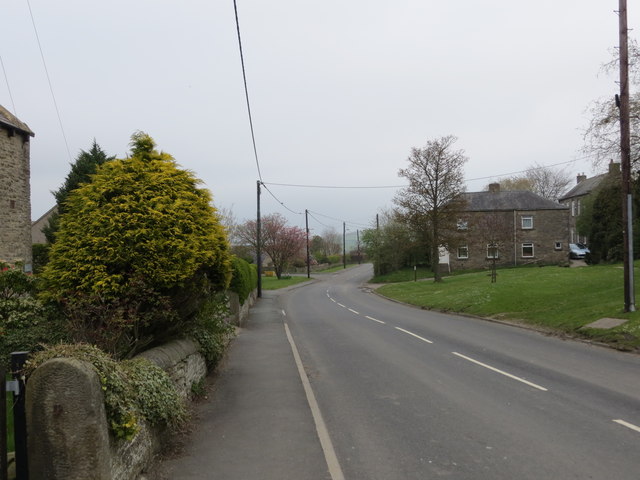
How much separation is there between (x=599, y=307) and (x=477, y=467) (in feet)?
43.3

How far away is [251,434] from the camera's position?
6.03 metres

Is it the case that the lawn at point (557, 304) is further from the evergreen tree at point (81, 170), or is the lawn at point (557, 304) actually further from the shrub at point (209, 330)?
the evergreen tree at point (81, 170)

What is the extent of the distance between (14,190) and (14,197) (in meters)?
0.36

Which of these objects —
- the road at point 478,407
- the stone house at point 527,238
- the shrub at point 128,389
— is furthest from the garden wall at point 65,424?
the stone house at point 527,238

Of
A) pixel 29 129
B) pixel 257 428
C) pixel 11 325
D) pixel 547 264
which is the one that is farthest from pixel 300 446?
pixel 547 264

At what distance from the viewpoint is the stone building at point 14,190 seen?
22609 millimetres

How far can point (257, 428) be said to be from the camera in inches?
248

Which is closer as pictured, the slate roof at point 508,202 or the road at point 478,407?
the road at point 478,407

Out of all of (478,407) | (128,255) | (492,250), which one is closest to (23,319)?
(128,255)

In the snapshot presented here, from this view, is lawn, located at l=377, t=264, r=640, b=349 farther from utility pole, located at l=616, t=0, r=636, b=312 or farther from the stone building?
the stone building

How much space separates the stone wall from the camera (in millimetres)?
22625

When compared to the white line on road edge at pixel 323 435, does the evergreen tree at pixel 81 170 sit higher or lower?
higher

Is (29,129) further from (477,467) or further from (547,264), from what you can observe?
(547,264)

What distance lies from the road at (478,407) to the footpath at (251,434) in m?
0.38
